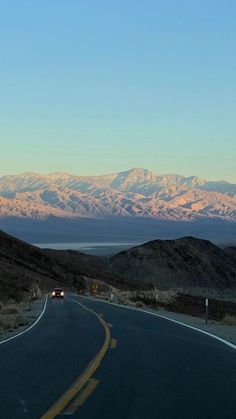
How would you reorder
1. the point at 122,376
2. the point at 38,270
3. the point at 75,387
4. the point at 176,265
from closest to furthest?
the point at 75,387, the point at 122,376, the point at 38,270, the point at 176,265

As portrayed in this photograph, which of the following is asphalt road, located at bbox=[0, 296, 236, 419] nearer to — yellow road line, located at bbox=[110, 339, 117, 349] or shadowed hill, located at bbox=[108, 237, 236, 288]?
yellow road line, located at bbox=[110, 339, 117, 349]

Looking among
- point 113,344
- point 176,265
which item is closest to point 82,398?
point 113,344

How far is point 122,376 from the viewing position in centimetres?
1125

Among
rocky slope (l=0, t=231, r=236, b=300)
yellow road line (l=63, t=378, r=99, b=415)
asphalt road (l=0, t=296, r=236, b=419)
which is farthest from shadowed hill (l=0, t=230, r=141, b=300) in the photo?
yellow road line (l=63, t=378, r=99, b=415)

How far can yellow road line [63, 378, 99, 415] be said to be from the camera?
855cm

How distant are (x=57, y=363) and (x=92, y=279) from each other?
311 feet

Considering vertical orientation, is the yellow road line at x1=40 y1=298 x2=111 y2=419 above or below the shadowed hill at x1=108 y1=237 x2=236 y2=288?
above

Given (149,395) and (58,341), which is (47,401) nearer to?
(149,395)

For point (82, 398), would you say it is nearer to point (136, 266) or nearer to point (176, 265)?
point (136, 266)

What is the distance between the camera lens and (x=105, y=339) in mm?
18141

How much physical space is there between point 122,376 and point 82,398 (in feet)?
6.66

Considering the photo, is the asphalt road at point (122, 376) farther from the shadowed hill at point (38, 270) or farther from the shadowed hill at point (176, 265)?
the shadowed hill at point (176, 265)

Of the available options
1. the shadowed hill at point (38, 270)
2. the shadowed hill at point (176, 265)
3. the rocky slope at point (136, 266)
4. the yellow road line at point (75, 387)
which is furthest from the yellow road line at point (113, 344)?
the shadowed hill at point (176, 265)

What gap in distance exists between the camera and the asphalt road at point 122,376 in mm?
8547
